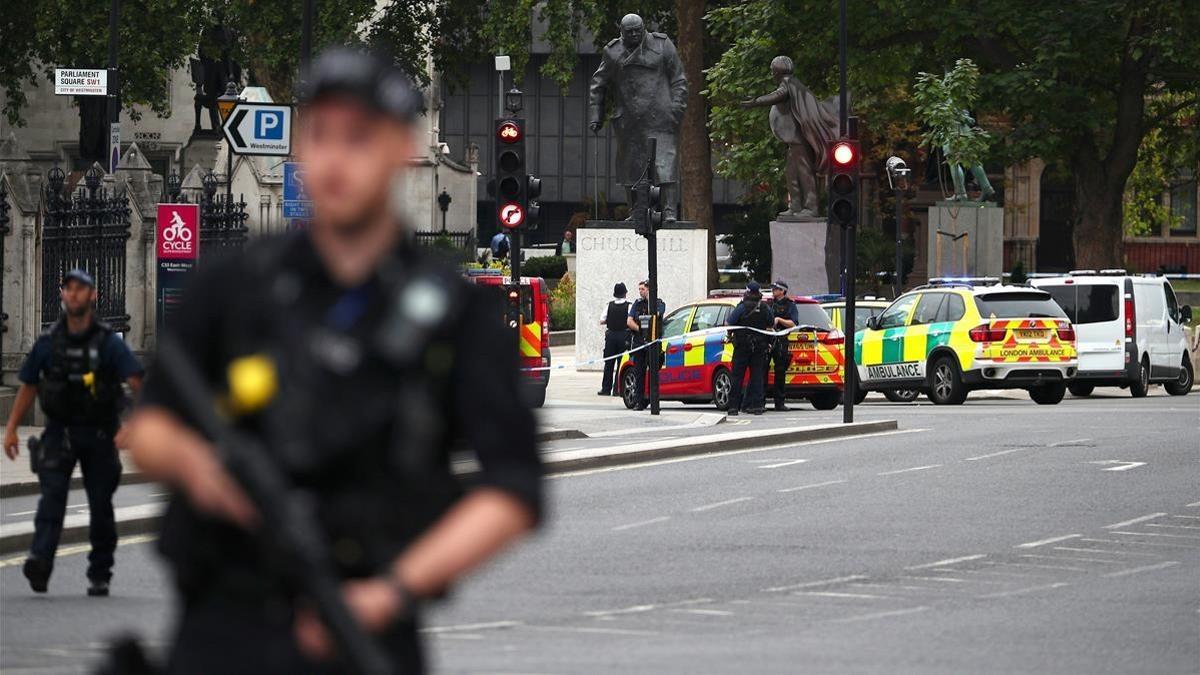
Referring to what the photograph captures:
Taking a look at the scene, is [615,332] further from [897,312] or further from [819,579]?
[819,579]

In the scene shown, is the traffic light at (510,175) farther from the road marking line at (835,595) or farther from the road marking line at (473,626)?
the road marking line at (473,626)

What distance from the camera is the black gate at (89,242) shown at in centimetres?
2500

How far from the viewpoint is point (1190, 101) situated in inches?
1922

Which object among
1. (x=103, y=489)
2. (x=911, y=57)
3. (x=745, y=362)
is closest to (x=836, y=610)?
(x=103, y=489)

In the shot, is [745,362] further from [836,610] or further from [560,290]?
[560,290]

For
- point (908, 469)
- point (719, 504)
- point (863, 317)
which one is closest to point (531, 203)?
point (908, 469)

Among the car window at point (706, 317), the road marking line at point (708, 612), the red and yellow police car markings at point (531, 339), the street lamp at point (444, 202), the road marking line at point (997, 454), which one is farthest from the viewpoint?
the street lamp at point (444, 202)

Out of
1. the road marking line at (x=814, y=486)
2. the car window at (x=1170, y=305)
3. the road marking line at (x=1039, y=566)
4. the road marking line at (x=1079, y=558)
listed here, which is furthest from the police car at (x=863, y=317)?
the road marking line at (x=1039, y=566)

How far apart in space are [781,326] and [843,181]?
3908 mm

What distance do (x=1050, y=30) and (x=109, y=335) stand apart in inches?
1435

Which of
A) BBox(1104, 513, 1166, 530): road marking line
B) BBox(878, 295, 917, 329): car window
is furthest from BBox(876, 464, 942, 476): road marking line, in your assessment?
BBox(878, 295, 917, 329): car window

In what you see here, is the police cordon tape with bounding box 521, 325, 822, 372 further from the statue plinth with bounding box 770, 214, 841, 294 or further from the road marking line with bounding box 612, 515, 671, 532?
the road marking line with bounding box 612, 515, 671, 532

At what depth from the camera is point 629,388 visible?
3095cm

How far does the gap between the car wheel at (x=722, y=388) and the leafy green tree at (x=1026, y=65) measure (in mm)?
17334
